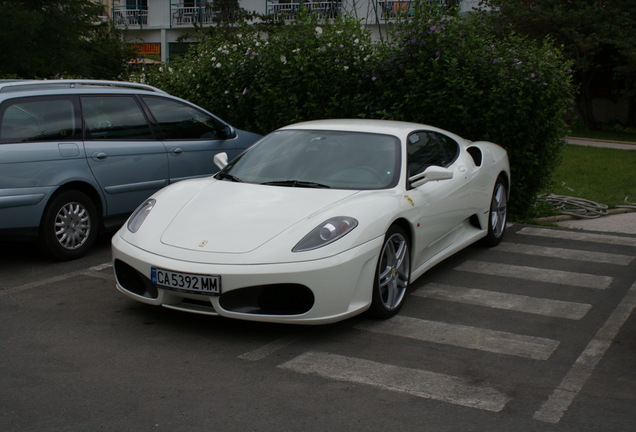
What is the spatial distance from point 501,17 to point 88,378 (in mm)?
A: 25714

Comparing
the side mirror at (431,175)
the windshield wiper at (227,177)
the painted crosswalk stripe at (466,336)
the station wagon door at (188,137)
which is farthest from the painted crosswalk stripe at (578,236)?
the windshield wiper at (227,177)

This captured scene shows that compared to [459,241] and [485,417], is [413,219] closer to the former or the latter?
[459,241]

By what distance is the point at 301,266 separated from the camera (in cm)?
508

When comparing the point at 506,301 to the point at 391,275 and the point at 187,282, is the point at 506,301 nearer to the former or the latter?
the point at 391,275

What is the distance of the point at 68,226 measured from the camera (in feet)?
24.4

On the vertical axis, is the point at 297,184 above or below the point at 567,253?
above

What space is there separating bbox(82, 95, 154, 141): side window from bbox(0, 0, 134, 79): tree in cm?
1134

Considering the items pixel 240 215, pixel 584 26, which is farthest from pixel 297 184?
pixel 584 26

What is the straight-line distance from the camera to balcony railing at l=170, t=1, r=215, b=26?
149 ft

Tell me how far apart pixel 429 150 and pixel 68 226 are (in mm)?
3410

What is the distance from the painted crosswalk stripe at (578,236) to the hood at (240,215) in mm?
3837

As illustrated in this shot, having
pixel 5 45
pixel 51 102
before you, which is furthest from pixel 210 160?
pixel 5 45

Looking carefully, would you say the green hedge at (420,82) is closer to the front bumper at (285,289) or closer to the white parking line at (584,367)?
the white parking line at (584,367)

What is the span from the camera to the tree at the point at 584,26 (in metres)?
25.9
